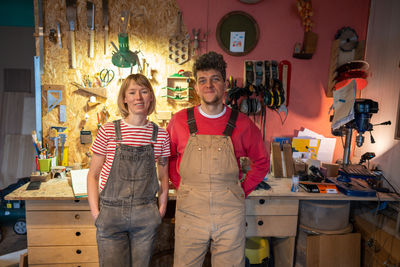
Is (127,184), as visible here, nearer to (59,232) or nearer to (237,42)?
(59,232)

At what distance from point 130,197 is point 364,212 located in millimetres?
2179

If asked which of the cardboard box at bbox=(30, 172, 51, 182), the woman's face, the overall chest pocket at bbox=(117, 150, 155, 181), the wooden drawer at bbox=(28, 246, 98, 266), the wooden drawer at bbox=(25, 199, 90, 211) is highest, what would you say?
the woman's face

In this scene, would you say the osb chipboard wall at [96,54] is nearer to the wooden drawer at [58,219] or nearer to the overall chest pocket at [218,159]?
the wooden drawer at [58,219]

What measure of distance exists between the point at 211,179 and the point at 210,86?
0.63 m

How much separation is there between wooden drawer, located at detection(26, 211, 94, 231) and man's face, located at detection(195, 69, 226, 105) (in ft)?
4.40

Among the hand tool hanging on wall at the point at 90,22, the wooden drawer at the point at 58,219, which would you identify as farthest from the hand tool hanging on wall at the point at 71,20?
the wooden drawer at the point at 58,219

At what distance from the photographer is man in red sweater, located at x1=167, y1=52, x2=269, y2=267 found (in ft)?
4.78

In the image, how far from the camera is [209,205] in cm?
146

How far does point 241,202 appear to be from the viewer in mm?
1534

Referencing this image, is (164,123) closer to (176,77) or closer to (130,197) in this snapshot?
(176,77)

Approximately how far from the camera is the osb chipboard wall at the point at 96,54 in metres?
2.30

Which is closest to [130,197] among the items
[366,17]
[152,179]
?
[152,179]

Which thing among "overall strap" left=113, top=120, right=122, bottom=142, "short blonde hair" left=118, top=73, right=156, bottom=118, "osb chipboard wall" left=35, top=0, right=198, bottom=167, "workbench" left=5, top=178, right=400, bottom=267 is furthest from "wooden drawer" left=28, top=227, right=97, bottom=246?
"short blonde hair" left=118, top=73, right=156, bottom=118

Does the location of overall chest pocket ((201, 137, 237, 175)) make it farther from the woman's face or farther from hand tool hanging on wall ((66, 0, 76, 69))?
hand tool hanging on wall ((66, 0, 76, 69))
